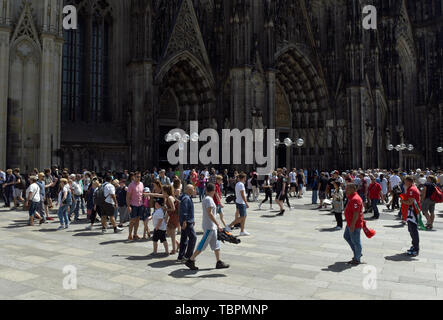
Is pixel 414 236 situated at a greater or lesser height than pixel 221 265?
greater

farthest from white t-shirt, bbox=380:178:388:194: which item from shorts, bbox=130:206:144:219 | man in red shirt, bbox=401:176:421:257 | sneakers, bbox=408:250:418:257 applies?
shorts, bbox=130:206:144:219

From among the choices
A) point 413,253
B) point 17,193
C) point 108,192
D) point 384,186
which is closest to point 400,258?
point 413,253

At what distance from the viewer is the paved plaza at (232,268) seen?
534 cm

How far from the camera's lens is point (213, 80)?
87.4 feet

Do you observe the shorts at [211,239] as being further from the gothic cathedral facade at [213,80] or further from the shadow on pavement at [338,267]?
the gothic cathedral facade at [213,80]

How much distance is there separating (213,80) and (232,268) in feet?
69.7

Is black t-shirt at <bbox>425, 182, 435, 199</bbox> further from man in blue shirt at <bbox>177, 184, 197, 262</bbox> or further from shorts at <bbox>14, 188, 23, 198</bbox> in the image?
shorts at <bbox>14, 188, 23, 198</bbox>

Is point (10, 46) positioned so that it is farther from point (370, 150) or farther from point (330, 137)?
point (370, 150)

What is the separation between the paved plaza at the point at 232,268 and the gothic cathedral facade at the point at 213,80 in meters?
10.1

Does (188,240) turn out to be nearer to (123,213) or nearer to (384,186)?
(123,213)

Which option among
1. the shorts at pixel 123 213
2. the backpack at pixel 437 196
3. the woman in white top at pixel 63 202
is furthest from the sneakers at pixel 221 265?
the backpack at pixel 437 196

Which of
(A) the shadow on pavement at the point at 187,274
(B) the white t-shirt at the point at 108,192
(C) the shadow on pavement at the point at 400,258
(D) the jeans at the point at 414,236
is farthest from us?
(B) the white t-shirt at the point at 108,192

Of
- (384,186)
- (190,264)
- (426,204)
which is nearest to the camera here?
(190,264)
